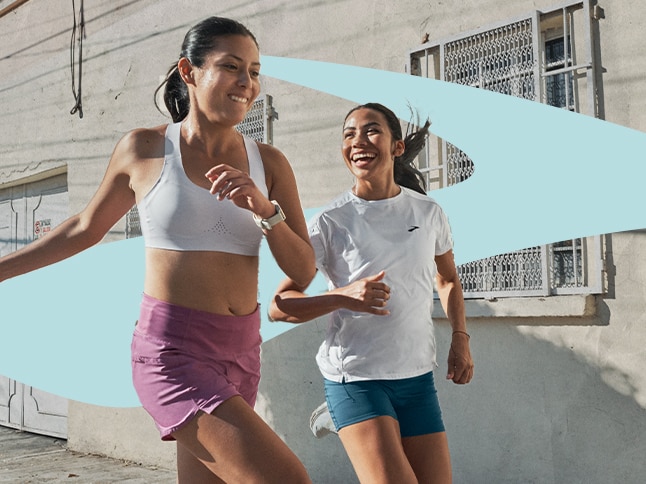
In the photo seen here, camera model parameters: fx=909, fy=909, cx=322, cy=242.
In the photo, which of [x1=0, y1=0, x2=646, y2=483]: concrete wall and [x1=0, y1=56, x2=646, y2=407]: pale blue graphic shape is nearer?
[x1=0, y1=0, x2=646, y2=483]: concrete wall

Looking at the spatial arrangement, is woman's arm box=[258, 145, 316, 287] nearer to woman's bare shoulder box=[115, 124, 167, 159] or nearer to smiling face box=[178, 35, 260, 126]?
smiling face box=[178, 35, 260, 126]

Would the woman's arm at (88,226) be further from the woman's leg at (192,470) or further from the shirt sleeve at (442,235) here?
the shirt sleeve at (442,235)

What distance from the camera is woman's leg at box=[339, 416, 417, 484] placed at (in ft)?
9.32

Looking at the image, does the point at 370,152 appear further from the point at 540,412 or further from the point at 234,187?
the point at 540,412

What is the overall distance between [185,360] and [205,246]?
307 mm

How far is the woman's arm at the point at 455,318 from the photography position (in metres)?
3.27

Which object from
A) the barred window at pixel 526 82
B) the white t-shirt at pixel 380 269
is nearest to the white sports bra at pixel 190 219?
the white t-shirt at pixel 380 269

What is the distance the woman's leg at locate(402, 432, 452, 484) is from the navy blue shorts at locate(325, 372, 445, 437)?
24mm

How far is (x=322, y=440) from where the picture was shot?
6051 mm

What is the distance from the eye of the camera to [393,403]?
10.1 ft

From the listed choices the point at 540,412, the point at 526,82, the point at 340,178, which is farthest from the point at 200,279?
the point at 340,178

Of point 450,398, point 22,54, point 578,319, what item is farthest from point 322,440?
point 22,54

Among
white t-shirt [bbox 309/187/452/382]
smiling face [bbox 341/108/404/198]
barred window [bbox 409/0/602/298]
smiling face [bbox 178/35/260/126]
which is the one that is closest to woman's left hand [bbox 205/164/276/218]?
smiling face [bbox 178/35/260/126]

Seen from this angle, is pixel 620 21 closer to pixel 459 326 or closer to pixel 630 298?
pixel 630 298
